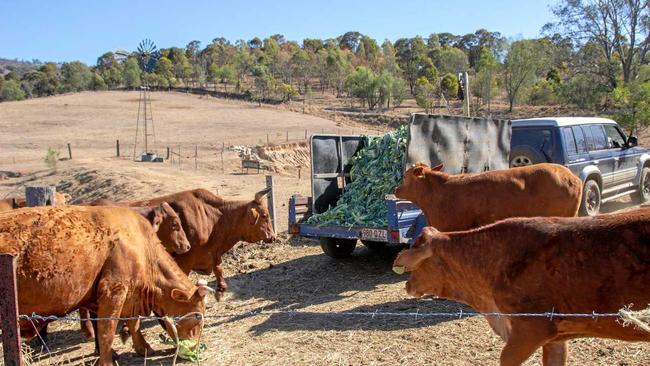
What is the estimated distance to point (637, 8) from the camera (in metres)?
37.5

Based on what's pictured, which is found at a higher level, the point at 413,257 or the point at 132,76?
the point at 132,76

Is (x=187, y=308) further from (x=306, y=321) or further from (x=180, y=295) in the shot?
(x=306, y=321)

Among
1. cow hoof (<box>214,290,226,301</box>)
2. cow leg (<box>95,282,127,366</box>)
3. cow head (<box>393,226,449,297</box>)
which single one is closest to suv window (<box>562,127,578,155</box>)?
cow hoof (<box>214,290,226,301</box>)

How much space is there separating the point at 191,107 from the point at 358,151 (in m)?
51.8

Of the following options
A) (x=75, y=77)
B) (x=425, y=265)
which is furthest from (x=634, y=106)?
(x=75, y=77)

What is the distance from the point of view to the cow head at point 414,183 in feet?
26.7

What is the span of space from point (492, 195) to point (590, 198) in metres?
4.41

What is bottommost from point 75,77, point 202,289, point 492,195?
point 202,289

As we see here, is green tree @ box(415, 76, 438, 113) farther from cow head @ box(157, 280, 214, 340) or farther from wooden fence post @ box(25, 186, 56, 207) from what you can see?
cow head @ box(157, 280, 214, 340)

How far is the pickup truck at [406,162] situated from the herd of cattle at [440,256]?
47 cm

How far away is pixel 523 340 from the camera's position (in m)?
3.82

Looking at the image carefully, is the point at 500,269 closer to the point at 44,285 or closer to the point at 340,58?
the point at 44,285

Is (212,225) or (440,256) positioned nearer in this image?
(440,256)

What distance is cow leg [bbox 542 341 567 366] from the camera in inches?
171
